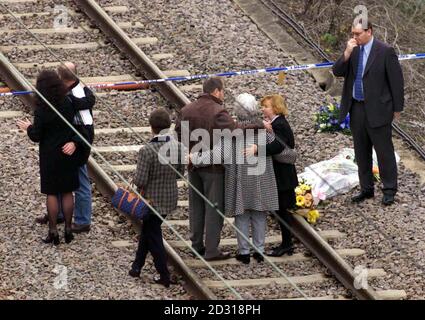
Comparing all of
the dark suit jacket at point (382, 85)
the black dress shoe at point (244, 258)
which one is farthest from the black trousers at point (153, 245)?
the dark suit jacket at point (382, 85)

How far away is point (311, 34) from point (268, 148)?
5.44 metres

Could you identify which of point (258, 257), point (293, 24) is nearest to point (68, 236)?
point (258, 257)

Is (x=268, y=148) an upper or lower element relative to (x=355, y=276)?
upper

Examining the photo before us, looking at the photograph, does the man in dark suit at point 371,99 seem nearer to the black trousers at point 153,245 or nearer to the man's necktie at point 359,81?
the man's necktie at point 359,81

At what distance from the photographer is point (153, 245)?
43.1 feet

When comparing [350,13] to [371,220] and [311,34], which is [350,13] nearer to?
[311,34]

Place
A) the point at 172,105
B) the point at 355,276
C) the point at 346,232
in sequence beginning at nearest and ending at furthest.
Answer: the point at 355,276, the point at 346,232, the point at 172,105

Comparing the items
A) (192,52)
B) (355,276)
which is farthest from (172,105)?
(355,276)

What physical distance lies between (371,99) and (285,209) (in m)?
1.55

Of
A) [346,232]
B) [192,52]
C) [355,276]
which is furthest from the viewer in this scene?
[192,52]

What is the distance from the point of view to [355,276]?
13562mm

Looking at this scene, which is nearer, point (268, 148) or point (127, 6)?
point (268, 148)

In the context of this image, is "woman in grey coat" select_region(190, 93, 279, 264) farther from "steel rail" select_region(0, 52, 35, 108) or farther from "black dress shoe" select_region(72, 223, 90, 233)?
"steel rail" select_region(0, 52, 35, 108)

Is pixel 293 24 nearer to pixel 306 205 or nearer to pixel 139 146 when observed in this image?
pixel 139 146
